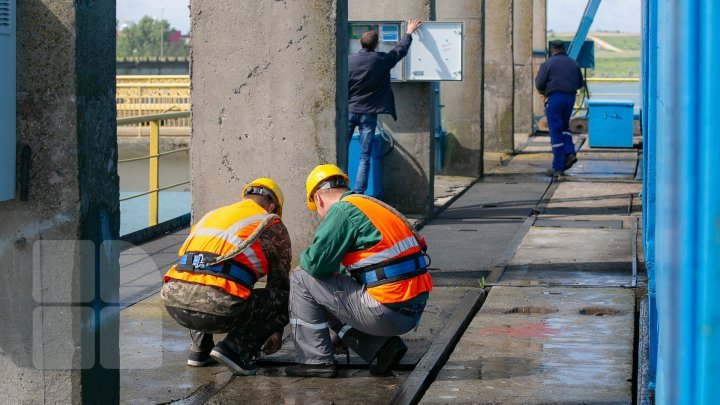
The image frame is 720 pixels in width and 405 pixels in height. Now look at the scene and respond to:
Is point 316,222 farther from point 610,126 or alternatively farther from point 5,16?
point 610,126

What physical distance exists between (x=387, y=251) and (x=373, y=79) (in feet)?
19.7

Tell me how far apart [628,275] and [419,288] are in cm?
333

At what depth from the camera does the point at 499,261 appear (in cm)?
977

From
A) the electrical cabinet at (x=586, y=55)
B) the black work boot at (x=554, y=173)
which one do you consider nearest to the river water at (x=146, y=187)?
the black work boot at (x=554, y=173)

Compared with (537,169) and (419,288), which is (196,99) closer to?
(419,288)

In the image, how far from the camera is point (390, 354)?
6258 mm

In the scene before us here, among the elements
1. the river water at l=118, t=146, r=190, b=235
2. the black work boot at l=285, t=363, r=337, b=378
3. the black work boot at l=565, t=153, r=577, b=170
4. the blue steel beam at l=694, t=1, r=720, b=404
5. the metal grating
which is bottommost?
the river water at l=118, t=146, r=190, b=235

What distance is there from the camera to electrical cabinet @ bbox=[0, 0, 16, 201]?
3936 mm

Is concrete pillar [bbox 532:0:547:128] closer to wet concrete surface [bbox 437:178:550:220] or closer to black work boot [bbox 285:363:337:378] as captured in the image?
wet concrete surface [bbox 437:178:550:220]

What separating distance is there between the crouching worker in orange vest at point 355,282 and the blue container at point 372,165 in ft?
20.3

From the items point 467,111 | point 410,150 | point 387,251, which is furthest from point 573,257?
point 467,111

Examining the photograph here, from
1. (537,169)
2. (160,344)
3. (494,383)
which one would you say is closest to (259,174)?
(160,344)

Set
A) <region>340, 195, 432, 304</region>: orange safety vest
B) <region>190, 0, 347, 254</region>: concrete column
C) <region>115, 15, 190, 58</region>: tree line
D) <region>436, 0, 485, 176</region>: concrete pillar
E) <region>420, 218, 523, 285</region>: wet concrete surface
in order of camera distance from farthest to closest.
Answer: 1. <region>115, 15, 190, 58</region>: tree line
2. <region>436, 0, 485, 176</region>: concrete pillar
3. <region>420, 218, 523, 285</region>: wet concrete surface
4. <region>190, 0, 347, 254</region>: concrete column
5. <region>340, 195, 432, 304</region>: orange safety vest

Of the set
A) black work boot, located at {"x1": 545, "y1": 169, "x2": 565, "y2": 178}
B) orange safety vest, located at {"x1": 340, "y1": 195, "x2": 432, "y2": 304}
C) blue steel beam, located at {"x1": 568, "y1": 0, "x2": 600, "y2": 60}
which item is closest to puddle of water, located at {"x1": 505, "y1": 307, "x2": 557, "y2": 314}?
orange safety vest, located at {"x1": 340, "y1": 195, "x2": 432, "y2": 304}
